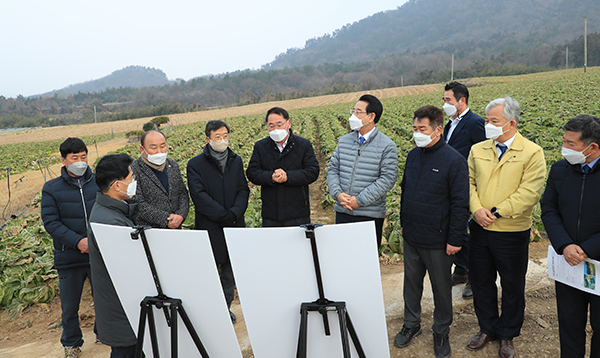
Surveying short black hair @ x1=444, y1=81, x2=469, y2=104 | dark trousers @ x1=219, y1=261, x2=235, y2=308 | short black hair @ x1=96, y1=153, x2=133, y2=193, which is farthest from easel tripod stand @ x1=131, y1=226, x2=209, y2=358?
short black hair @ x1=444, y1=81, x2=469, y2=104

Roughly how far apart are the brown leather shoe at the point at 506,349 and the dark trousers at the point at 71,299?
3701 mm

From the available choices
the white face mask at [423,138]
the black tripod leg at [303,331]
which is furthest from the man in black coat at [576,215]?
the black tripod leg at [303,331]

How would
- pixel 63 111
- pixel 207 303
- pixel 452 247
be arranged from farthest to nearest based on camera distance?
pixel 63 111
pixel 452 247
pixel 207 303

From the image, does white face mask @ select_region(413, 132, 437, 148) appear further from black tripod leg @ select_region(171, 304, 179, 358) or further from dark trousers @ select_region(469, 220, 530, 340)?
black tripod leg @ select_region(171, 304, 179, 358)

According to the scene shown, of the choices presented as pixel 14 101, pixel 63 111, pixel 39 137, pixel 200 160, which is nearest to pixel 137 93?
pixel 63 111

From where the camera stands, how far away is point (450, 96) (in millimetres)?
4168

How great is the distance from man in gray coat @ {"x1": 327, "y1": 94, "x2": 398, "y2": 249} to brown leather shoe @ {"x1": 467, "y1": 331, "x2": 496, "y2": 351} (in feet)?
4.20

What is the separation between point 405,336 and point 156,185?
2.73 meters

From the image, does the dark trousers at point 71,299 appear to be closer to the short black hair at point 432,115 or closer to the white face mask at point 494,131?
the short black hair at point 432,115

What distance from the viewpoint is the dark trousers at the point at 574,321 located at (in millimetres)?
2621

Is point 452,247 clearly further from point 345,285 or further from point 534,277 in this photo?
point 534,277

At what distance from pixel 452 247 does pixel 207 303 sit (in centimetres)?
197

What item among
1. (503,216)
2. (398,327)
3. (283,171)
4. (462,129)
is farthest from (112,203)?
(462,129)

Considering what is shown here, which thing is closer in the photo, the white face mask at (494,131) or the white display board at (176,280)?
the white display board at (176,280)
